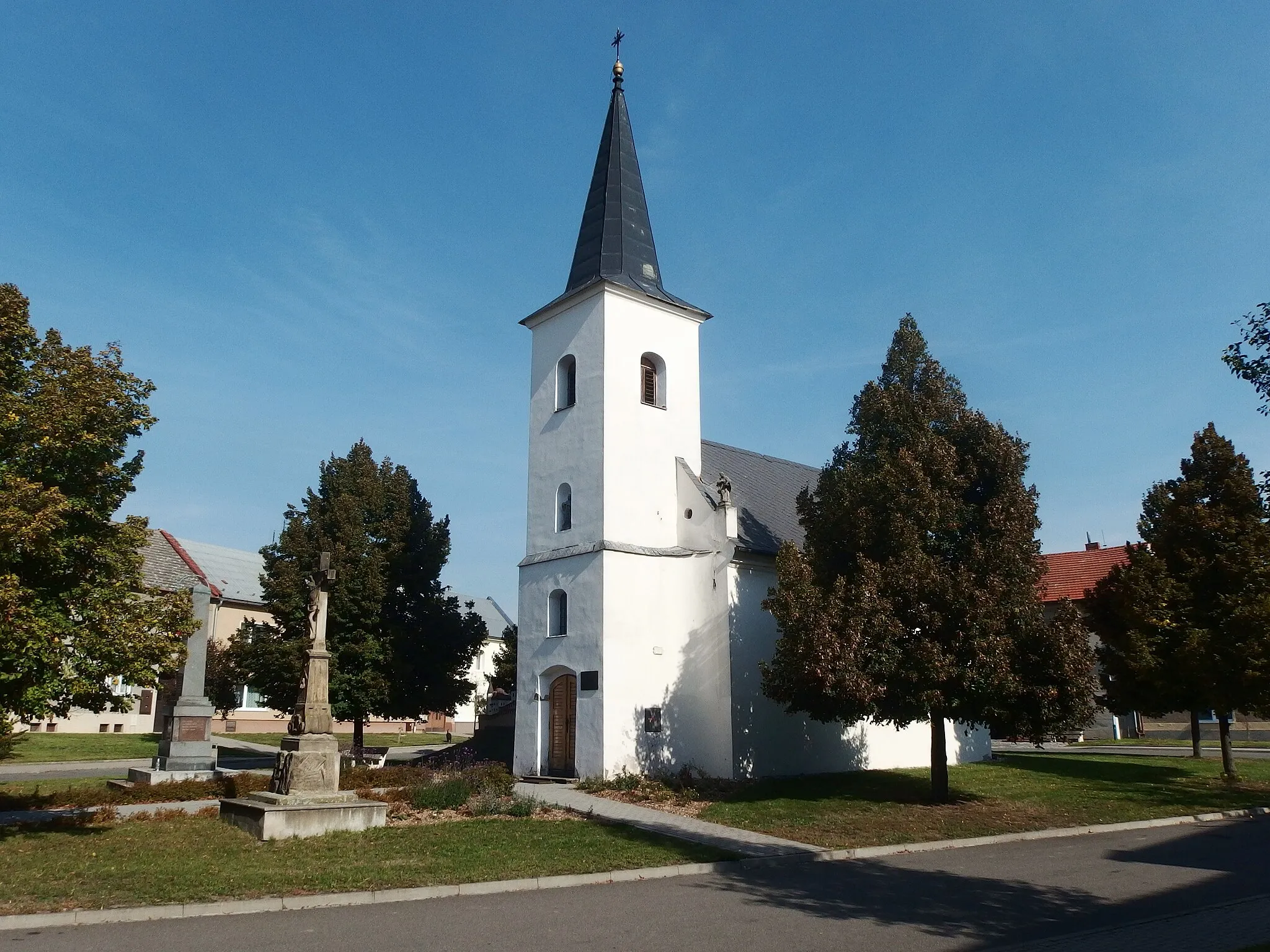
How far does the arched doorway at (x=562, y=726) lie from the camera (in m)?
→ 22.2

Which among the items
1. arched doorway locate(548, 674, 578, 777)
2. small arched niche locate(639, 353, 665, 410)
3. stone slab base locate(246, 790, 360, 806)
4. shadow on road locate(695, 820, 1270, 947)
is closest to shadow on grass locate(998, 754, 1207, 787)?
shadow on road locate(695, 820, 1270, 947)

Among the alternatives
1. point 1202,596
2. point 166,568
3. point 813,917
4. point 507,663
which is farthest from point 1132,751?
point 166,568

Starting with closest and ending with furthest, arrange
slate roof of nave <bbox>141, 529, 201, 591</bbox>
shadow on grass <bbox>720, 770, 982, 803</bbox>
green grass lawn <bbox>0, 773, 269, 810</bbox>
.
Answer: green grass lawn <bbox>0, 773, 269, 810</bbox>
shadow on grass <bbox>720, 770, 982, 803</bbox>
slate roof of nave <bbox>141, 529, 201, 591</bbox>

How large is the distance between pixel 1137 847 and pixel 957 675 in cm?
365

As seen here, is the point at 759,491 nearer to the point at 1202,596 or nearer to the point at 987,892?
the point at 1202,596

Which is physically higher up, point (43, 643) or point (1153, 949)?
point (43, 643)

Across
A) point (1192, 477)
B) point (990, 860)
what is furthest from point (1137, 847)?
point (1192, 477)

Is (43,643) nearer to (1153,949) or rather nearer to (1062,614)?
(1153,949)

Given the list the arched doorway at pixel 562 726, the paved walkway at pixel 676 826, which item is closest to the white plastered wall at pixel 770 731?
the arched doorway at pixel 562 726

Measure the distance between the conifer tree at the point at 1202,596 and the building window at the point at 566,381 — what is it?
14547mm

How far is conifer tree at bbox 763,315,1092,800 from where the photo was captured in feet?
53.2

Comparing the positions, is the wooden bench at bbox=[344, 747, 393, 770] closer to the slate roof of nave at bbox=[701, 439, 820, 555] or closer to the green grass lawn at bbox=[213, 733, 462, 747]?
the green grass lawn at bbox=[213, 733, 462, 747]

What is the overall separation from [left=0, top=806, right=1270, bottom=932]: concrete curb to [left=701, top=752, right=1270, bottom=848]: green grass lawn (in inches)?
16.0

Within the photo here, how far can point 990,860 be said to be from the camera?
12.5m
